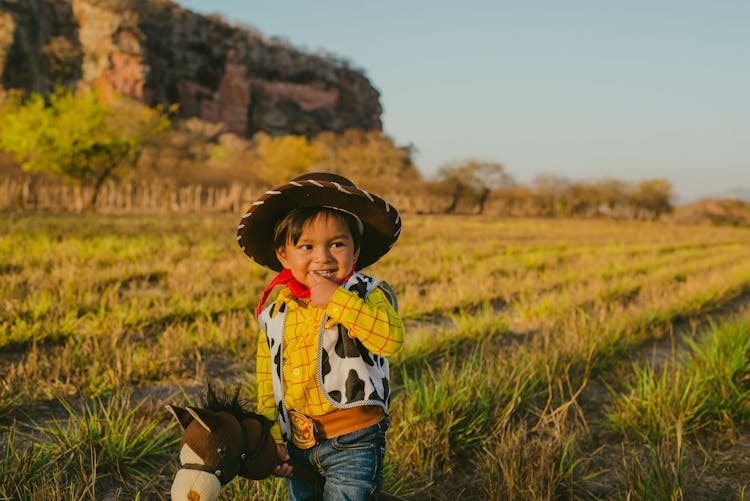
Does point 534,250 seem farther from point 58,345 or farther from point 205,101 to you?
point 205,101

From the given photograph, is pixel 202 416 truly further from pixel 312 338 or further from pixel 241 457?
pixel 312 338

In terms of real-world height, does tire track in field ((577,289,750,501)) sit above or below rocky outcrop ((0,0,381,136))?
below

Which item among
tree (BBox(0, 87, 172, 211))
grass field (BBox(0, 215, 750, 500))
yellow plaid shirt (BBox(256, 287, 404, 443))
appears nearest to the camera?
yellow plaid shirt (BBox(256, 287, 404, 443))

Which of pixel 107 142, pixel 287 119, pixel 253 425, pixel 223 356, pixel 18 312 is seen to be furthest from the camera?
pixel 287 119

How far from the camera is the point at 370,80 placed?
123312 mm

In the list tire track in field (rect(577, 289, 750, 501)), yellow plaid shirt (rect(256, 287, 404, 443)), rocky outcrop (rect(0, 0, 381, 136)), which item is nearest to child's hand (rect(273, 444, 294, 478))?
yellow plaid shirt (rect(256, 287, 404, 443))

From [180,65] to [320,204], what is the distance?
94.5 metres

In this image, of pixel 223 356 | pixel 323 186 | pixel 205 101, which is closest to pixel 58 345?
pixel 223 356

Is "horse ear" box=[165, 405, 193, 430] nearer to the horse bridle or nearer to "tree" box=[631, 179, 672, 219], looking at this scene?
the horse bridle

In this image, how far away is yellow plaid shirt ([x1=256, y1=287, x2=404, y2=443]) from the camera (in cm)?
165

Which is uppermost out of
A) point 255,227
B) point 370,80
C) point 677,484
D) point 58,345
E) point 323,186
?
point 370,80

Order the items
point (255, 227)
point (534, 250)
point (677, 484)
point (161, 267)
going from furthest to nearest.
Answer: point (534, 250)
point (161, 267)
point (677, 484)
point (255, 227)

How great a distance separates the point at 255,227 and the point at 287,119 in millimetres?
98905

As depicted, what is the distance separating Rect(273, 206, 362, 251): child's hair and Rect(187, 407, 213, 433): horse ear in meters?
0.63
